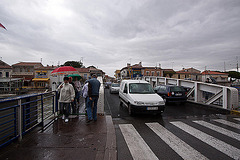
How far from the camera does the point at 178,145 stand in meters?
3.42

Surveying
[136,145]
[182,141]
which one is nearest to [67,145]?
[136,145]

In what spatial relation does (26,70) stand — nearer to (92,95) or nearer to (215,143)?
(92,95)

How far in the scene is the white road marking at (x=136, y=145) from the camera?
2881 mm

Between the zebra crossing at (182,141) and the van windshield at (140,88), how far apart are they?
2443 mm

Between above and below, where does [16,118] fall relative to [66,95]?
below

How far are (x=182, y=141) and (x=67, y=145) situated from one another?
3109 mm

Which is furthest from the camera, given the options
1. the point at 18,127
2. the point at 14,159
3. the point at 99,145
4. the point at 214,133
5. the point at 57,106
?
the point at 57,106

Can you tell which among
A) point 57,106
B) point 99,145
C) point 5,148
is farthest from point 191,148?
point 57,106

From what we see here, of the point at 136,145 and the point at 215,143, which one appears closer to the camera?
the point at 136,145

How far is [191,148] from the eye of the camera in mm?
3258

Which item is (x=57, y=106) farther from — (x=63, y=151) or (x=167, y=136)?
(x=167, y=136)

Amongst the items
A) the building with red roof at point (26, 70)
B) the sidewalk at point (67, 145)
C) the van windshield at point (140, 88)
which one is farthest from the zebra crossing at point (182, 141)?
the building with red roof at point (26, 70)

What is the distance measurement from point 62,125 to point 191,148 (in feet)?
13.4

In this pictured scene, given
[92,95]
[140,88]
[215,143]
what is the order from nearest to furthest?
[215,143] → [92,95] → [140,88]
